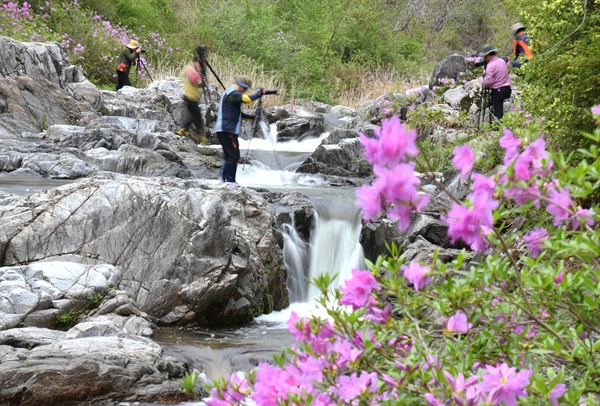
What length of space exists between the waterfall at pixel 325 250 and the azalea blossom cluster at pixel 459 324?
796 centimetres

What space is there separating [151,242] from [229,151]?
398 centimetres

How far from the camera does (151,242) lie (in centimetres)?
852

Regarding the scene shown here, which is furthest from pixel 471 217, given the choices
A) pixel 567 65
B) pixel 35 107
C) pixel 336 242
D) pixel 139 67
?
pixel 139 67

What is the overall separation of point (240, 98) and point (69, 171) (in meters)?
4.15

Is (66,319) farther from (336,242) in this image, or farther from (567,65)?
(567,65)

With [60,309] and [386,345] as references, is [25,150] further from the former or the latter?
[386,345]

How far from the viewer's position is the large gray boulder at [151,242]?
822 centimetres

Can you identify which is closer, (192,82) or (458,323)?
(458,323)

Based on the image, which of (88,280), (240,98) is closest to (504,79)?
(240,98)

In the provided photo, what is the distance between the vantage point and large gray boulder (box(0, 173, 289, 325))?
822 centimetres

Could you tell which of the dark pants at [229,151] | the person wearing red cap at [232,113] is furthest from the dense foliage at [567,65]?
the dark pants at [229,151]

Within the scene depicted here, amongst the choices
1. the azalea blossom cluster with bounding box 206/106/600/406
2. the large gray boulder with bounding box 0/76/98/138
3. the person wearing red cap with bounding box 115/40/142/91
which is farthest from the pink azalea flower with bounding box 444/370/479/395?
the person wearing red cap with bounding box 115/40/142/91

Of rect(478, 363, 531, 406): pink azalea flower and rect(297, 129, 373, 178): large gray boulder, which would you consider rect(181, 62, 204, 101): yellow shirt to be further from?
rect(478, 363, 531, 406): pink azalea flower

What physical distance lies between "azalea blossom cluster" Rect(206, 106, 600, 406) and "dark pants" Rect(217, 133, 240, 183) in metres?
9.69
